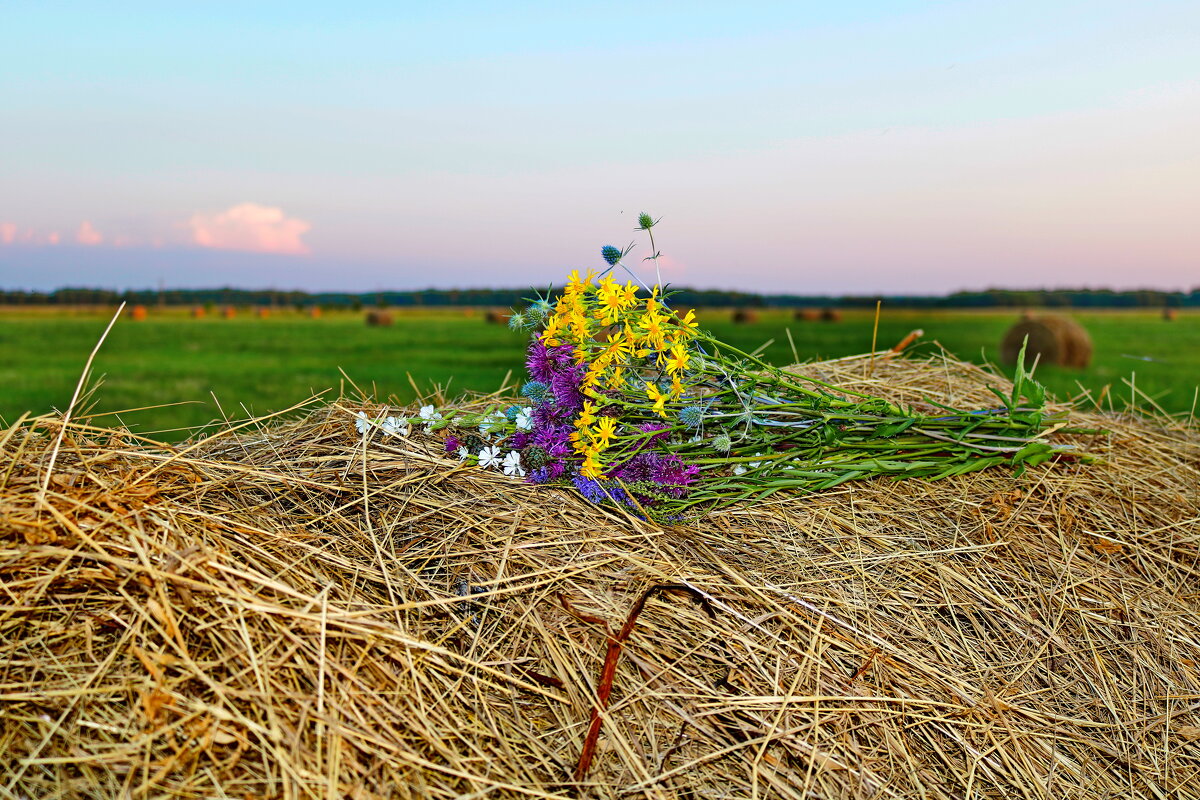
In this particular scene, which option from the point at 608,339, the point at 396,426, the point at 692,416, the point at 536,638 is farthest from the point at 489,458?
the point at 536,638

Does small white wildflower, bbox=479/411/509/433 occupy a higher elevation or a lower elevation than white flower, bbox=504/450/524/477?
higher

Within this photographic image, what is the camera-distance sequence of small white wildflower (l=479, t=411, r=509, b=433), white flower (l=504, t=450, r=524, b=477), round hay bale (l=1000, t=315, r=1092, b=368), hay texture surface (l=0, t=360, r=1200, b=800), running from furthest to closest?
round hay bale (l=1000, t=315, r=1092, b=368)
small white wildflower (l=479, t=411, r=509, b=433)
white flower (l=504, t=450, r=524, b=477)
hay texture surface (l=0, t=360, r=1200, b=800)

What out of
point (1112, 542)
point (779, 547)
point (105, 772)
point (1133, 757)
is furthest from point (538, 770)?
point (1112, 542)

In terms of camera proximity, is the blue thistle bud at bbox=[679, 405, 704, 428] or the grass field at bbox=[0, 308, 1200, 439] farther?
the grass field at bbox=[0, 308, 1200, 439]

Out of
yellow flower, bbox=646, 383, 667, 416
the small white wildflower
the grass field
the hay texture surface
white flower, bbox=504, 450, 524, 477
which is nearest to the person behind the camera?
the hay texture surface

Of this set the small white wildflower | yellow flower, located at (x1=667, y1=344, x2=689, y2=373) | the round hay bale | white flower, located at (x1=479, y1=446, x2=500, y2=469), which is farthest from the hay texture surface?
the round hay bale

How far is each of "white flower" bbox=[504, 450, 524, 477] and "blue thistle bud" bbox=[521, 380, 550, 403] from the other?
7.6 inches

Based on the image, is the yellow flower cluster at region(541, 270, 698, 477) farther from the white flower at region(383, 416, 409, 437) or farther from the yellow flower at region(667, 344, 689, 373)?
the white flower at region(383, 416, 409, 437)

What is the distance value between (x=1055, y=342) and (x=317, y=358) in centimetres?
1315

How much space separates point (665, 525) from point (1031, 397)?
1.67 meters

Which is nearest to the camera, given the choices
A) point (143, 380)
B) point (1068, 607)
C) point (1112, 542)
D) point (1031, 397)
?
point (1068, 607)

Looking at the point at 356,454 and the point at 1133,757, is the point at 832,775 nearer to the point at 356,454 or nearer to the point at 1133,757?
the point at 1133,757

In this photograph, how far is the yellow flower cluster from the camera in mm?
2248

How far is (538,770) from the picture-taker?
5.19 ft
